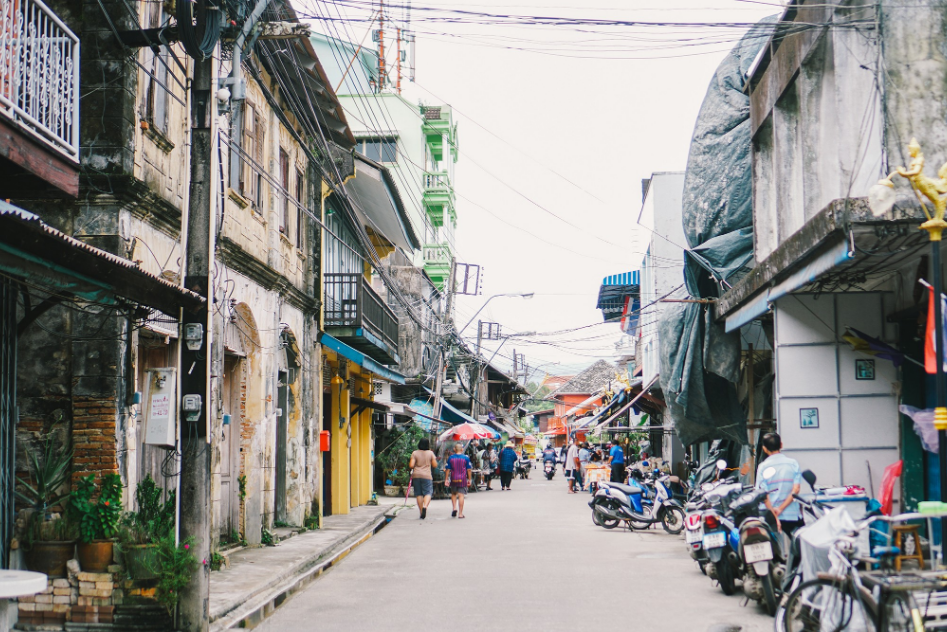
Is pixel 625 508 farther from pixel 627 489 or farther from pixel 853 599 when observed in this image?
pixel 853 599

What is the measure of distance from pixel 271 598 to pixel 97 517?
2332 mm

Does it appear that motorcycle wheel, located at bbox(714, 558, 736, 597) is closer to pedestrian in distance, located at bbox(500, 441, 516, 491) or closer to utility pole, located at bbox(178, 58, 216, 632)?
utility pole, located at bbox(178, 58, 216, 632)

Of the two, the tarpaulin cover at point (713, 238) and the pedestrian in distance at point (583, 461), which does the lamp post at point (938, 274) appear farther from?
the pedestrian in distance at point (583, 461)

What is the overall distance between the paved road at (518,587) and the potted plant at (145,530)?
124 centimetres

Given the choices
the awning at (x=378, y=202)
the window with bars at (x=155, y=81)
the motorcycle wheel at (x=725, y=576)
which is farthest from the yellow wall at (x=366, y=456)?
the motorcycle wheel at (x=725, y=576)

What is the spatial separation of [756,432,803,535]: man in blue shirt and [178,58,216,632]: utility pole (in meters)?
5.30

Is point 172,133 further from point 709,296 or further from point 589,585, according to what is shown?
point 709,296

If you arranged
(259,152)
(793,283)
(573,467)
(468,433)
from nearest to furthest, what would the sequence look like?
(793,283)
(259,152)
(468,433)
(573,467)

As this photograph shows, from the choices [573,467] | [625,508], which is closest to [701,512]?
[625,508]

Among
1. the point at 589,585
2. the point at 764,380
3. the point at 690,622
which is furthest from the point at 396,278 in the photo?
the point at 690,622

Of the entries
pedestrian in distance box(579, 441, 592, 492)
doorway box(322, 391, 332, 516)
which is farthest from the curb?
pedestrian in distance box(579, 441, 592, 492)

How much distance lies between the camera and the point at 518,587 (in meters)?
11.1

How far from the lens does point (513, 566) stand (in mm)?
13023

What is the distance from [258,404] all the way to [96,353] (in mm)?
6244
